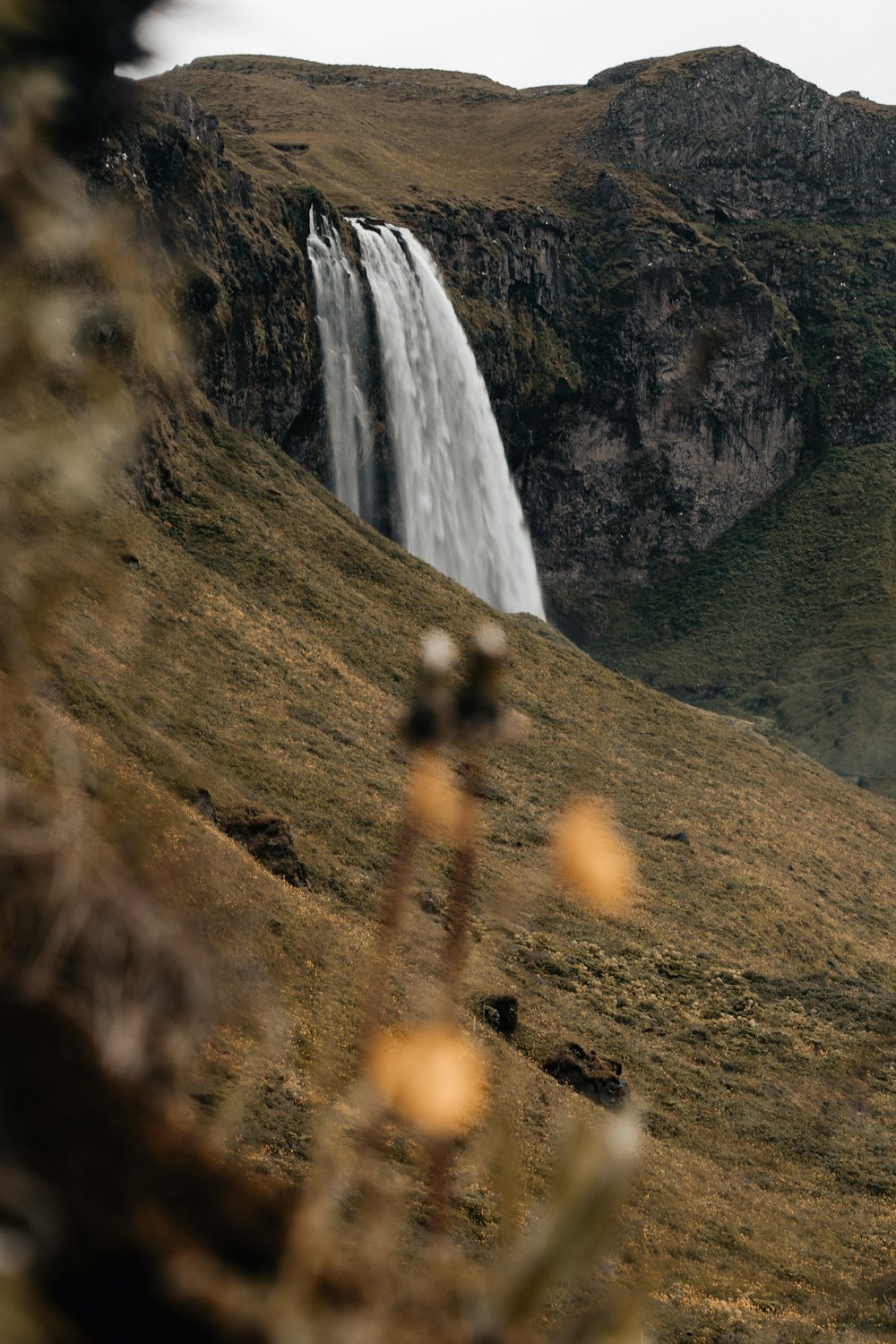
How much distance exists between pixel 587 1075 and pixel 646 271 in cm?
9708

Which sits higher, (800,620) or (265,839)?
(265,839)

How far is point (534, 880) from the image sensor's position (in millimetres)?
40250

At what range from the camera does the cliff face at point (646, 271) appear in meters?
105

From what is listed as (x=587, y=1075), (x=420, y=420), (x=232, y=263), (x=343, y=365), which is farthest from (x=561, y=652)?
(x=587, y=1075)

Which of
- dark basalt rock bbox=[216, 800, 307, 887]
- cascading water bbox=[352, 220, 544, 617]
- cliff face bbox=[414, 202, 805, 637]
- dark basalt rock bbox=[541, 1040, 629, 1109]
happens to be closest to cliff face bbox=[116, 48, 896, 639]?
cliff face bbox=[414, 202, 805, 637]

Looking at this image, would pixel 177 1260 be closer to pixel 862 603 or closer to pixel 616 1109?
pixel 616 1109

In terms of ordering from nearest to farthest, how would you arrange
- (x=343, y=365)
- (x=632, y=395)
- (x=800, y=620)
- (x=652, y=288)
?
1. (x=343, y=365)
2. (x=800, y=620)
3. (x=632, y=395)
4. (x=652, y=288)

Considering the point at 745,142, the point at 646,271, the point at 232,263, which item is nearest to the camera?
the point at 232,263

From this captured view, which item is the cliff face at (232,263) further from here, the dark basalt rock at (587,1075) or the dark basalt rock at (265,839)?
the dark basalt rock at (587,1075)

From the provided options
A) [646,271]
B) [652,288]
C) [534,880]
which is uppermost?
[646,271]

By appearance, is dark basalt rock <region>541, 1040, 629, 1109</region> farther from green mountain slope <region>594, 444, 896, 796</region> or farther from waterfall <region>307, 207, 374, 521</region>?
green mountain slope <region>594, 444, 896, 796</region>

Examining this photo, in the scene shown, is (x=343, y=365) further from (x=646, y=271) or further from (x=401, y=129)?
(x=401, y=129)

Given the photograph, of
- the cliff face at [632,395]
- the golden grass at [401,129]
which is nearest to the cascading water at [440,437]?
the golden grass at [401,129]

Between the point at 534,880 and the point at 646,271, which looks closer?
the point at 534,880
